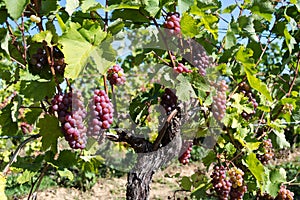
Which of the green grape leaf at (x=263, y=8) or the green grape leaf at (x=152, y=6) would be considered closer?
the green grape leaf at (x=152, y=6)

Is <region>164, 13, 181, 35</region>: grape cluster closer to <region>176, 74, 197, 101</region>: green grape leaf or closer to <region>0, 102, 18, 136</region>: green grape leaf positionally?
<region>176, 74, 197, 101</region>: green grape leaf

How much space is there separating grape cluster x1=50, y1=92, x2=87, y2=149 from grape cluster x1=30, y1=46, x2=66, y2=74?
4.6 inches

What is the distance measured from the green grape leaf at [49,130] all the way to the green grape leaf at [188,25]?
574 millimetres

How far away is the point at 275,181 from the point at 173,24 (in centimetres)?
127

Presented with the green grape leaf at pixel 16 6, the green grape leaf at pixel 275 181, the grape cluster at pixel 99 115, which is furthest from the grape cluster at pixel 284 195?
the green grape leaf at pixel 16 6

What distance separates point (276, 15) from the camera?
2.37 m

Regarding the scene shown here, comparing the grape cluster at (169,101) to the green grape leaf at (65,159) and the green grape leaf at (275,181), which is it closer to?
the green grape leaf at (65,159)

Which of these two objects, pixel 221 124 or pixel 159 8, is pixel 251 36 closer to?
pixel 221 124

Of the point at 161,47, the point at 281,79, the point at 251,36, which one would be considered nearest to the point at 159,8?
the point at 161,47

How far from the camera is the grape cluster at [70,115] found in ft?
4.65

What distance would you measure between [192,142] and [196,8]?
0.91 metres

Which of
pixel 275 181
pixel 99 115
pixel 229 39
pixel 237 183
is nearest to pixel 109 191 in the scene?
pixel 275 181

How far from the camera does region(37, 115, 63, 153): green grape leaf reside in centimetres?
154

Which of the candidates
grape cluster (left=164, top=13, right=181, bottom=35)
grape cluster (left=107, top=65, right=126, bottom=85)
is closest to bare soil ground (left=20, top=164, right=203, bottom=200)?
grape cluster (left=107, top=65, right=126, bottom=85)
